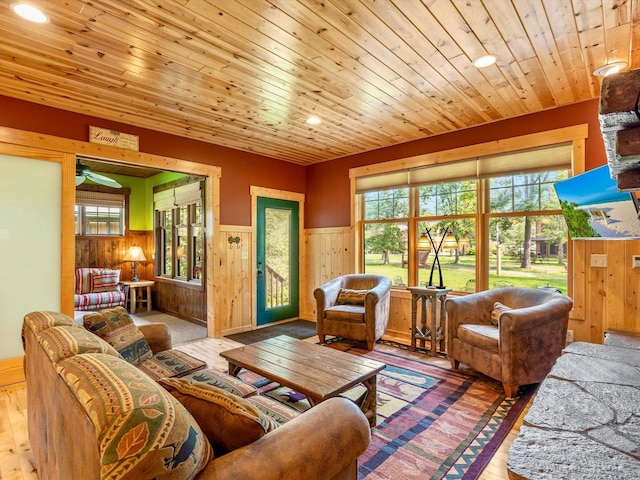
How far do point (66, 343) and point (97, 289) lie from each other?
5.61 meters

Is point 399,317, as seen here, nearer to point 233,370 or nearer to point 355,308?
point 355,308

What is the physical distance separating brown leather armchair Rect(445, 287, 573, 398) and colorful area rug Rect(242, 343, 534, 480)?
193 mm

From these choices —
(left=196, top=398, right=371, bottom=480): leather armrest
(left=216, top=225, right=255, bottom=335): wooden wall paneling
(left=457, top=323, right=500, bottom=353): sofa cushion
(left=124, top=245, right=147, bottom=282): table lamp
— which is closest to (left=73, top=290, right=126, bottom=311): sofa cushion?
(left=124, top=245, right=147, bottom=282): table lamp

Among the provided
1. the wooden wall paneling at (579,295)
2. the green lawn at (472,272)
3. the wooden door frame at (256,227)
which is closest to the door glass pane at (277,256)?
the wooden door frame at (256,227)

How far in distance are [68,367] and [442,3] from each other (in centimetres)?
253

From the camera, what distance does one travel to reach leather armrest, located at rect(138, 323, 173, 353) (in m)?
2.62

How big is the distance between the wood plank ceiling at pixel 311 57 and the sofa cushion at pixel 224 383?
2.20m

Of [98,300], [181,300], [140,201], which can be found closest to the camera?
[98,300]

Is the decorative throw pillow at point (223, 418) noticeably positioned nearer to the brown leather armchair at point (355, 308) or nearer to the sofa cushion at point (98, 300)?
the brown leather armchair at point (355, 308)

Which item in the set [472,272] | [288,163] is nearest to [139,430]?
[472,272]

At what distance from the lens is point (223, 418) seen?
1102 mm

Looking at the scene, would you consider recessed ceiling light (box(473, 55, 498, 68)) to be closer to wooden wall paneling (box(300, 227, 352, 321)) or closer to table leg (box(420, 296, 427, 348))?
table leg (box(420, 296, 427, 348))

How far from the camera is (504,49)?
2.43 meters

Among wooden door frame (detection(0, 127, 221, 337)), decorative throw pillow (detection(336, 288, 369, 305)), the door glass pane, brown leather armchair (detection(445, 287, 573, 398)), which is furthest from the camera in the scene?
the door glass pane
